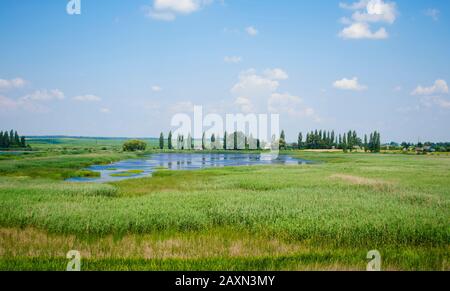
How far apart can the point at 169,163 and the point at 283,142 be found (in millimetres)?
3199

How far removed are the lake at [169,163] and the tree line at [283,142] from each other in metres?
0.76

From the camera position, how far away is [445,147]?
323 inches

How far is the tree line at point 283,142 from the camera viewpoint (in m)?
7.66

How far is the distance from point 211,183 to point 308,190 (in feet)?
8.86

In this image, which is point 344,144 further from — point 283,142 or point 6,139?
point 6,139

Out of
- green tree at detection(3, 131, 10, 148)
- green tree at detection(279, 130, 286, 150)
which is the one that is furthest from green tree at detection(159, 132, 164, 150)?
green tree at detection(3, 131, 10, 148)

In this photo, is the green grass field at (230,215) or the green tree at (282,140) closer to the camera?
the green grass field at (230,215)

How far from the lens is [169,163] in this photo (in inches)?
366

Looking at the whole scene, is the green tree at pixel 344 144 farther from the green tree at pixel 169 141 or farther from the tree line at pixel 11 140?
the tree line at pixel 11 140

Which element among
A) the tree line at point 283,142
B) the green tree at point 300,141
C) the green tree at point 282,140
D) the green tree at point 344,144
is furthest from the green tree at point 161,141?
the green tree at point 344,144

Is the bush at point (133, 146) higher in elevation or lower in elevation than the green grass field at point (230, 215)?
higher
